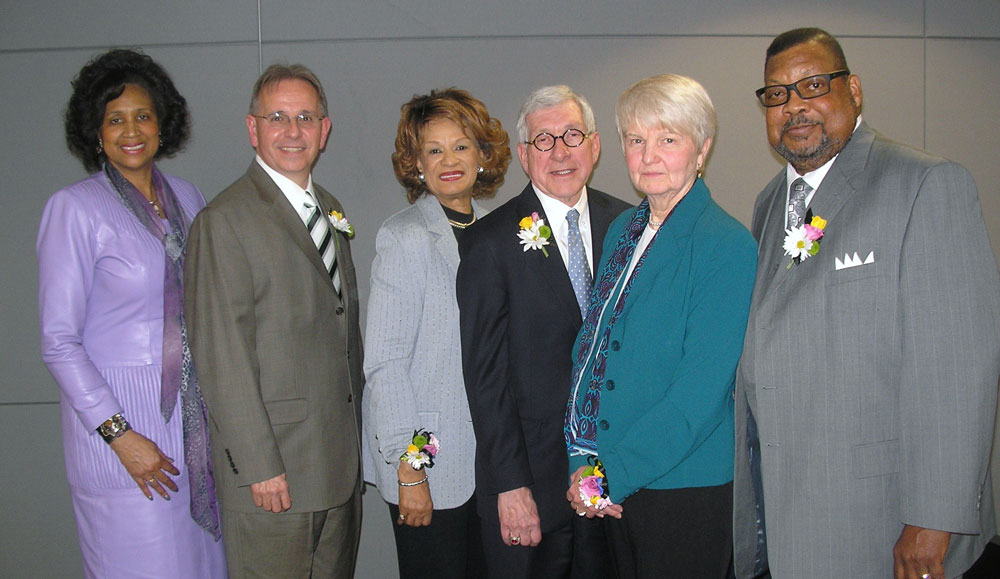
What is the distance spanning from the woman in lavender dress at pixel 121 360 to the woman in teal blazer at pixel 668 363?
1.41 metres

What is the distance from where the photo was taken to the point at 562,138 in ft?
7.17

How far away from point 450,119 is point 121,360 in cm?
141

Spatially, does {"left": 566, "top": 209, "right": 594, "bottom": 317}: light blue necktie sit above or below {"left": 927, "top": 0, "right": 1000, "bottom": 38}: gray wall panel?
below

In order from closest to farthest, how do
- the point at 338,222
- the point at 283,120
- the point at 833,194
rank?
the point at 833,194
the point at 283,120
the point at 338,222

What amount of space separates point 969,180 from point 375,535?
2924 millimetres

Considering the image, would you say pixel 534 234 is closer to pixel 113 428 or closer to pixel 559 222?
pixel 559 222

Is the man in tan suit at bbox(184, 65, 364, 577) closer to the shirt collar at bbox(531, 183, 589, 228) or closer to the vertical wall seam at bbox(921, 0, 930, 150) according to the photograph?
the shirt collar at bbox(531, 183, 589, 228)

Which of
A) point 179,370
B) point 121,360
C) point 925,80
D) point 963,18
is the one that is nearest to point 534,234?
point 179,370

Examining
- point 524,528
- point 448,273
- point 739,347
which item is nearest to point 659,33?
point 448,273

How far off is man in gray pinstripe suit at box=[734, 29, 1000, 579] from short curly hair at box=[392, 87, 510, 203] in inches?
38.1

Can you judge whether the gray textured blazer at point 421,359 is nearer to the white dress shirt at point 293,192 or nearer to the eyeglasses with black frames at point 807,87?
the white dress shirt at point 293,192

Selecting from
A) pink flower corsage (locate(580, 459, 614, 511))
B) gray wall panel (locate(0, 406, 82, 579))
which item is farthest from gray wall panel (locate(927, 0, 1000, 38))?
gray wall panel (locate(0, 406, 82, 579))

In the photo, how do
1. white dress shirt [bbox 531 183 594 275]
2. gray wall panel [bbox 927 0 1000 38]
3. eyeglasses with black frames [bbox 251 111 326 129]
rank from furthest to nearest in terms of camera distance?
1. gray wall panel [bbox 927 0 1000 38]
2. eyeglasses with black frames [bbox 251 111 326 129]
3. white dress shirt [bbox 531 183 594 275]

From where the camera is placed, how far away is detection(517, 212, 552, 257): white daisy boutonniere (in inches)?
81.7
